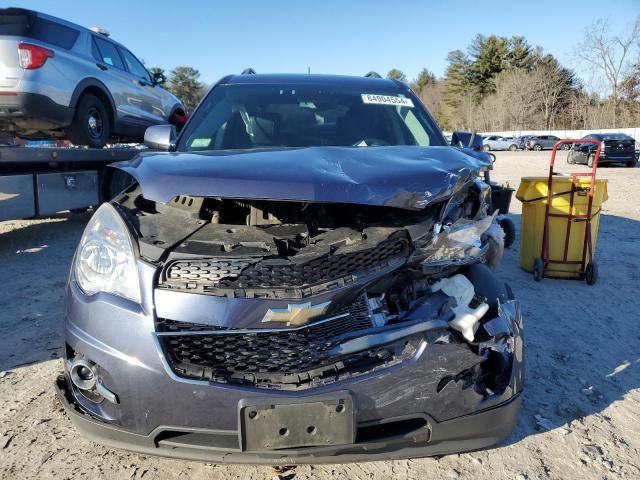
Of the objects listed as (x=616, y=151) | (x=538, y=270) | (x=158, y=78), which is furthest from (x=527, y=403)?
(x=616, y=151)

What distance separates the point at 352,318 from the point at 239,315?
0.42 meters

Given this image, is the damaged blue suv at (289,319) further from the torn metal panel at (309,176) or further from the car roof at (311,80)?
the car roof at (311,80)

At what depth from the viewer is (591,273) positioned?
4.62m

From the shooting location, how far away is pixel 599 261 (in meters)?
5.50

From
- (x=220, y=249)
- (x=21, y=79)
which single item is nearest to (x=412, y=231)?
(x=220, y=249)

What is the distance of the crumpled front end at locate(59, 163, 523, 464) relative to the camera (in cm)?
159

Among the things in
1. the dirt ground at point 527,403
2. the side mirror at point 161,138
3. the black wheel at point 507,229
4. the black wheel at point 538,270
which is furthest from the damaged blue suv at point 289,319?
the black wheel at point 507,229

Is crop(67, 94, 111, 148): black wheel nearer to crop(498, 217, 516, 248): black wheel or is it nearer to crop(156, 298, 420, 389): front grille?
crop(498, 217, 516, 248): black wheel

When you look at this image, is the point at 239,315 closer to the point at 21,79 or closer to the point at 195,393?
the point at 195,393

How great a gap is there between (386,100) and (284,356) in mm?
2350

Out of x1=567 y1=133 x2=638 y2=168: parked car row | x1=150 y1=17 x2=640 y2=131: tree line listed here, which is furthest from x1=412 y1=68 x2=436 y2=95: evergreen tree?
x1=567 y1=133 x2=638 y2=168: parked car row

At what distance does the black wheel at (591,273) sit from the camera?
461cm

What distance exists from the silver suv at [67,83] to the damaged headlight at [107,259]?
4675 mm

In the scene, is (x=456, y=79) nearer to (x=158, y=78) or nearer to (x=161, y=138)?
(x=158, y=78)
